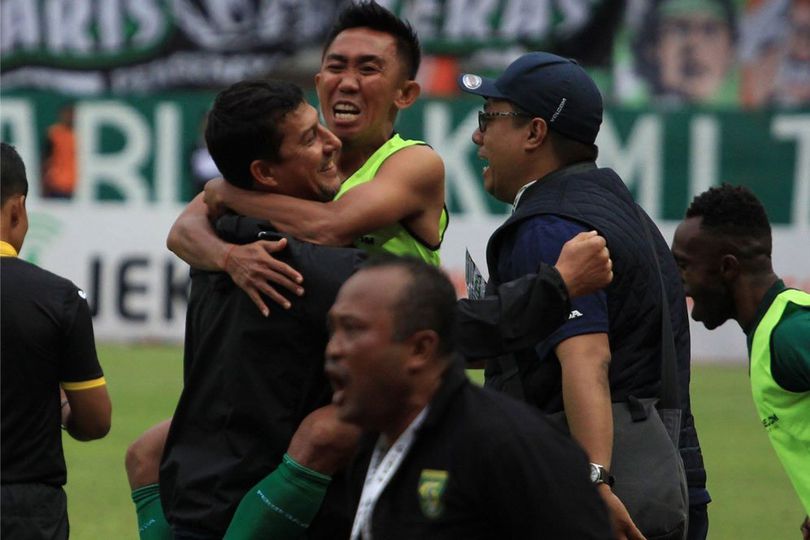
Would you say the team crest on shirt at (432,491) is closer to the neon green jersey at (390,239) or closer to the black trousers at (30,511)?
the neon green jersey at (390,239)

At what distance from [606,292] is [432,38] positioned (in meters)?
16.3

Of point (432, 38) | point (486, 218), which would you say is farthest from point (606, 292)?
point (432, 38)

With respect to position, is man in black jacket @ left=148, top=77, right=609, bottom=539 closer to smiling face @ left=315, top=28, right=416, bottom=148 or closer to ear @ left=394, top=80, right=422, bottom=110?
smiling face @ left=315, top=28, right=416, bottom=148

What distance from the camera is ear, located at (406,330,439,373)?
3578mm

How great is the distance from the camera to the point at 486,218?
18.7 m

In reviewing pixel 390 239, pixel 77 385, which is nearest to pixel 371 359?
pixel 390 239

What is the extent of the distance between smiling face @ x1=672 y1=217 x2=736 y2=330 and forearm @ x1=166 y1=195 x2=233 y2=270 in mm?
1937

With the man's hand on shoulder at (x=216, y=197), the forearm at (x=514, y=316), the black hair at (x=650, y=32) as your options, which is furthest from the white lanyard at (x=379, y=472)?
the black hair at (x=650, y=32)

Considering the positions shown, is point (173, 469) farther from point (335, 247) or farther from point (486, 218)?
point (486, 218)

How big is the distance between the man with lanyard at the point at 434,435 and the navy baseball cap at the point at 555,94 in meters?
1.42

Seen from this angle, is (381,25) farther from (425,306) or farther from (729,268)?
(425,306)

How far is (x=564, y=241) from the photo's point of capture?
15.5ft

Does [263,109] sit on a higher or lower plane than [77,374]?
higher

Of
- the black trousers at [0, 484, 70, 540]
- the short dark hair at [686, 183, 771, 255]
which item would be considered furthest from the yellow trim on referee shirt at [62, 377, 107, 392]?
the short dark hair at [686, 183, 771, 255]
